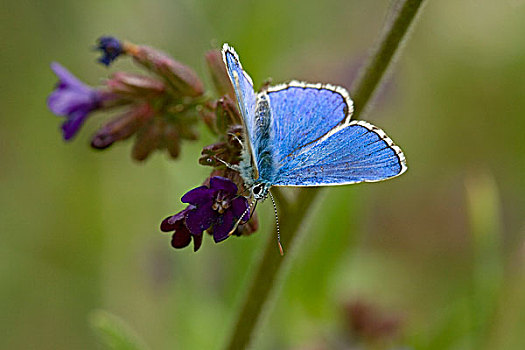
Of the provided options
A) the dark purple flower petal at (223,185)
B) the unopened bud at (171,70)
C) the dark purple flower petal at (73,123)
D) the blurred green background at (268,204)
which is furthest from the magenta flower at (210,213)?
the blurred green background at (268,204)

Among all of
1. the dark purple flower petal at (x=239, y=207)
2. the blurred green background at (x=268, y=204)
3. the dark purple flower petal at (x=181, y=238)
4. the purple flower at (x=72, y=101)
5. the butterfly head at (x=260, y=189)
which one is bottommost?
the blurred green background at (x=268, y=204)

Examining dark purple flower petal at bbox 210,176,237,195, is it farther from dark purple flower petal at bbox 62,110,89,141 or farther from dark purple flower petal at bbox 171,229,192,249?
dark purple flower petal at bbox 62,110,89,141

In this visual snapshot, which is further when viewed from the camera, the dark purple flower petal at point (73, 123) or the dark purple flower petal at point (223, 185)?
the dark purple flower petal at point (73, 123)

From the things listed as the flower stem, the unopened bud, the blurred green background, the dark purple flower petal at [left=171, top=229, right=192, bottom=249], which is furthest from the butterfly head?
the blurred green background

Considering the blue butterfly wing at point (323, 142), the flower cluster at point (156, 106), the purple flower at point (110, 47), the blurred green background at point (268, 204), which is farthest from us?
the blurred green background at point (268, 204)

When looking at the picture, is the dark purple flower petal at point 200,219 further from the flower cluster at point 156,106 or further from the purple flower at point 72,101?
the purple flower at point 72,101

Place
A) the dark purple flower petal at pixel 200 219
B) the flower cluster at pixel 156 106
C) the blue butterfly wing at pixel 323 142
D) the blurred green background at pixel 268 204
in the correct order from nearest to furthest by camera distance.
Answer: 1. the blue butterfly wing at pixel 323 142
2. the dark purple flower petal at pixel 200 219
3. the flower cluster at pixel 156 106
4. the blurred green background at pixel 268 204

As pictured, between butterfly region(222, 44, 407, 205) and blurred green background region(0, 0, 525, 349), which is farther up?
butterfly region(222, 44, 407, 205)

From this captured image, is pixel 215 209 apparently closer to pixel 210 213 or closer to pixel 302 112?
pixel 210 213
